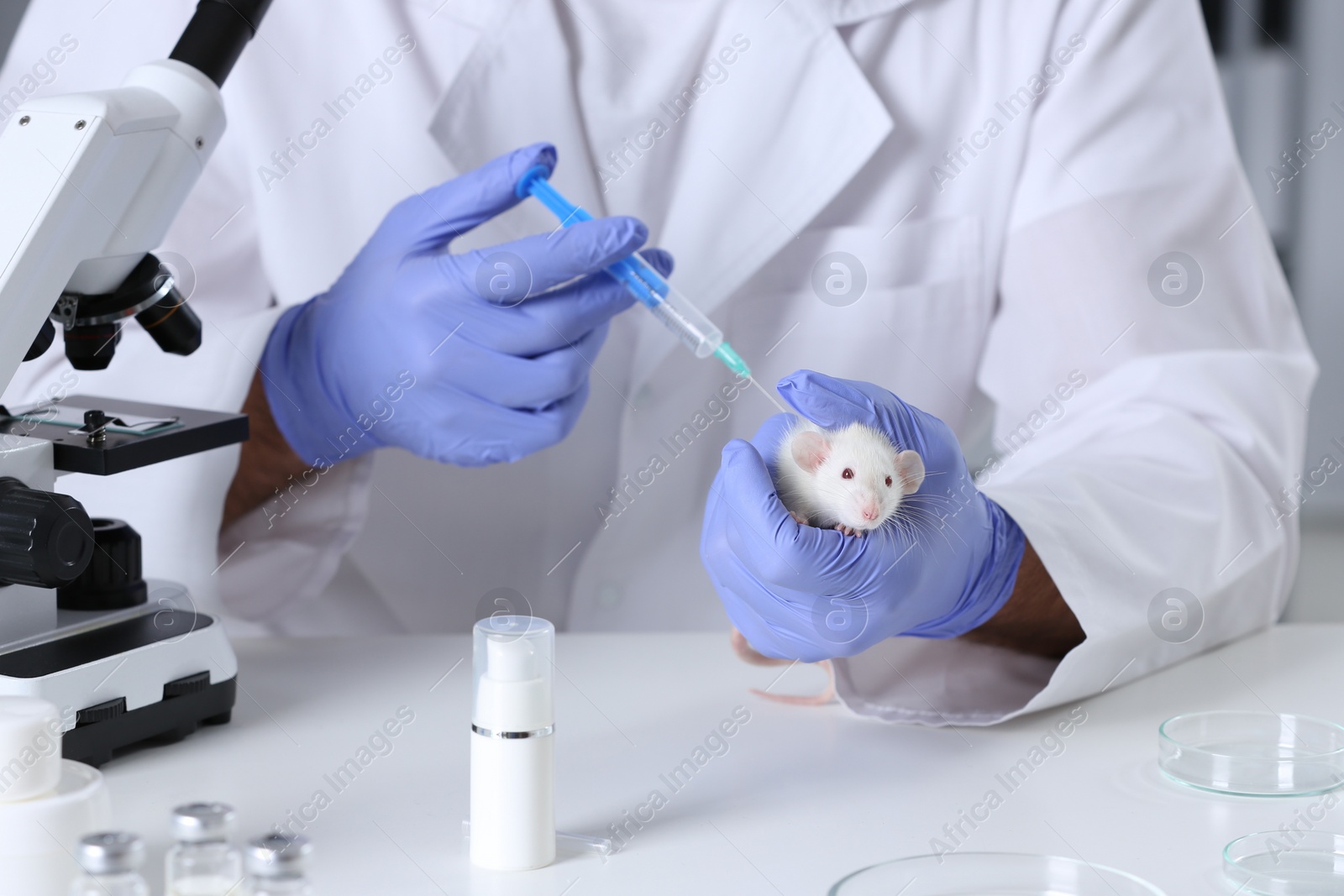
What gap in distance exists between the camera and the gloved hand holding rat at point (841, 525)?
100cm

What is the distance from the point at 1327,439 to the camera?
4.20 m

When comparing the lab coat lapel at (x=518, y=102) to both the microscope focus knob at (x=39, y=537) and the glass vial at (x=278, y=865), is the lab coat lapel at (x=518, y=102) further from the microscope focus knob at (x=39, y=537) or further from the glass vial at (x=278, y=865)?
the glass vial at (x=278, y=865)

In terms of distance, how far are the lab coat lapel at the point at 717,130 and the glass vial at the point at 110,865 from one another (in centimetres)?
116

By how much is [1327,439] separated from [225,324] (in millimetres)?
3902

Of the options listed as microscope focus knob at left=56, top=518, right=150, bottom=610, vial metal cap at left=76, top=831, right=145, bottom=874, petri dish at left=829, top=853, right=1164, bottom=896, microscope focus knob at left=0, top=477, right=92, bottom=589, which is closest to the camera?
vial metal cap at left=76, top=831, right=145, bottom=874

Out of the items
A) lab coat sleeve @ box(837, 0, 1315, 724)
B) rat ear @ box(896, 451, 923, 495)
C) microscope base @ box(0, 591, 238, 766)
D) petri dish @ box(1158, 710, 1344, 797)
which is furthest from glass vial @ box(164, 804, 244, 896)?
petri dish @ box(1158, 710, 1344, 797)

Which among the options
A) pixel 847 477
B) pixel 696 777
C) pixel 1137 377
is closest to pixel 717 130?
pixel 1137 377

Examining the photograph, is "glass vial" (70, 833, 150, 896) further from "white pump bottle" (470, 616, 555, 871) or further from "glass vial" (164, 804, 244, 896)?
Answer: "white pump bottle" (470, 616, 555, 871)

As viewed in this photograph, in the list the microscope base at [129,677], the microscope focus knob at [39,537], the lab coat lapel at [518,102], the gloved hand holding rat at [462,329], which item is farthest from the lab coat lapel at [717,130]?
the microscope focus knob at [39,537]

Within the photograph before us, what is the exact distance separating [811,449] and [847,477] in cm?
4

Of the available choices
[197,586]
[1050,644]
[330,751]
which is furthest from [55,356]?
[1050,644]

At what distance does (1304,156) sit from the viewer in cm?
405

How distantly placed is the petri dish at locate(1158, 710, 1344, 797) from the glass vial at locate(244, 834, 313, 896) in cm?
79

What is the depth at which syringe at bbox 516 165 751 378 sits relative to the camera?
134 cm
